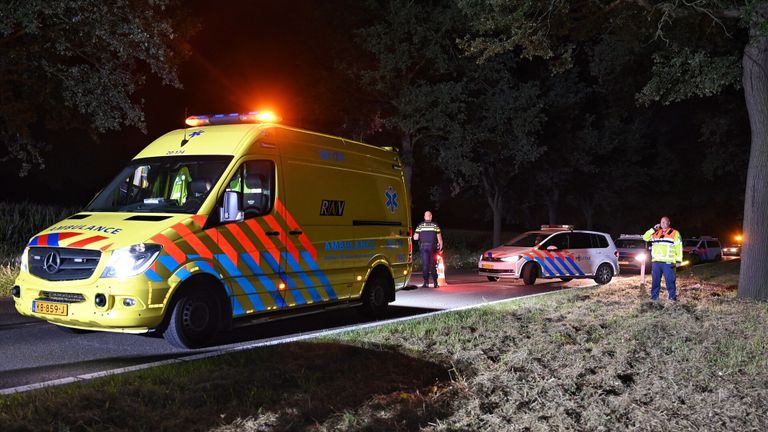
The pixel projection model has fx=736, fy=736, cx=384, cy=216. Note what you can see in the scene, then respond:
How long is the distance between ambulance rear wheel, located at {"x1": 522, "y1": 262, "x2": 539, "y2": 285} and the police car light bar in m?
9.82

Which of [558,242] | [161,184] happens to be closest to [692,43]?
[558,242]

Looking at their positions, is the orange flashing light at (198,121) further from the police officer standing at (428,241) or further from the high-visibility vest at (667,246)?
the high-visibility vest at (667,246)

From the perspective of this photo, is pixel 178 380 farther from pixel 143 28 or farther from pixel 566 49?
pixel 566 49

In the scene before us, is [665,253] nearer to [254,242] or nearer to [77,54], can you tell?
[254,242]

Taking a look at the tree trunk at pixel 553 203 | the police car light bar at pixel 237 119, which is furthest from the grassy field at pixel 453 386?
the tree trunk at pixel 553 203

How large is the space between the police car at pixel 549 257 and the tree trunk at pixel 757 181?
4.66 meters

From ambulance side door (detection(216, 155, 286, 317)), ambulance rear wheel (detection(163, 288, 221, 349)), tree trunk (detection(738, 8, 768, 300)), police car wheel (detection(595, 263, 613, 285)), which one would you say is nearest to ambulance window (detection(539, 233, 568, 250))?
police car wheel (detection(595, 263, 613, 285))

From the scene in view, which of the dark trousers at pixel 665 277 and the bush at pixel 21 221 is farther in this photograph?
the bush at pixel 21 221

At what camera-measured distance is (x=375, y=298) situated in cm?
1170

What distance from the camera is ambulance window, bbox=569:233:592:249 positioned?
18844 mm

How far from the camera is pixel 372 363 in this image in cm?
748

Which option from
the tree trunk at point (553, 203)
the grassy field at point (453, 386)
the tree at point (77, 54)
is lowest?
the grassy field at point (453, 386)

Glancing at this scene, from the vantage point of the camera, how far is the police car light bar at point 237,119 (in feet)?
32.0

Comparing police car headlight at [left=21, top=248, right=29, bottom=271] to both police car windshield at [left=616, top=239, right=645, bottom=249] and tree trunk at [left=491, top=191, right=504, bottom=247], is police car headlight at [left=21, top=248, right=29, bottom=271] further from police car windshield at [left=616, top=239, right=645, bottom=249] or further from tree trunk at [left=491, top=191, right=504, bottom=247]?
tree trunk at [left=491, top=191, right=504, bottom=247]
